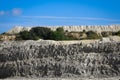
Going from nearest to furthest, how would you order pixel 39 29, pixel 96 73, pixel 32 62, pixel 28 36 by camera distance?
1. pixel 96 73
2. pixel 32 62
3. pixel 28 36
4. pixel 39 29

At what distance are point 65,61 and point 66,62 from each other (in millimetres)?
100

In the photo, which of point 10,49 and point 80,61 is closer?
point 80,61

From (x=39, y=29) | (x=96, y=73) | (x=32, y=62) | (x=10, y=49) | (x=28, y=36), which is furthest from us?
(x=39, y=29)

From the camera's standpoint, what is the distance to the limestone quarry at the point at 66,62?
1997cm

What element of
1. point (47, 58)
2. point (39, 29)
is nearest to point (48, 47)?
point (47, 58)

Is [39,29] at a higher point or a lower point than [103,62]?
higher

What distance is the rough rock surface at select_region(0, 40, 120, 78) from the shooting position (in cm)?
2002

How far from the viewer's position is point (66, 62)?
67.7 feet

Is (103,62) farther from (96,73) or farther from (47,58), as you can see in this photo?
(47,58)

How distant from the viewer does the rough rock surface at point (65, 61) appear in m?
20.0

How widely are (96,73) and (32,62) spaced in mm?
3919

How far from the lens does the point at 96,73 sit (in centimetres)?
1989

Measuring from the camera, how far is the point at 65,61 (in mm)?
20688

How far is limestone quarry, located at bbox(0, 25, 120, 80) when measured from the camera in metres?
20.0
